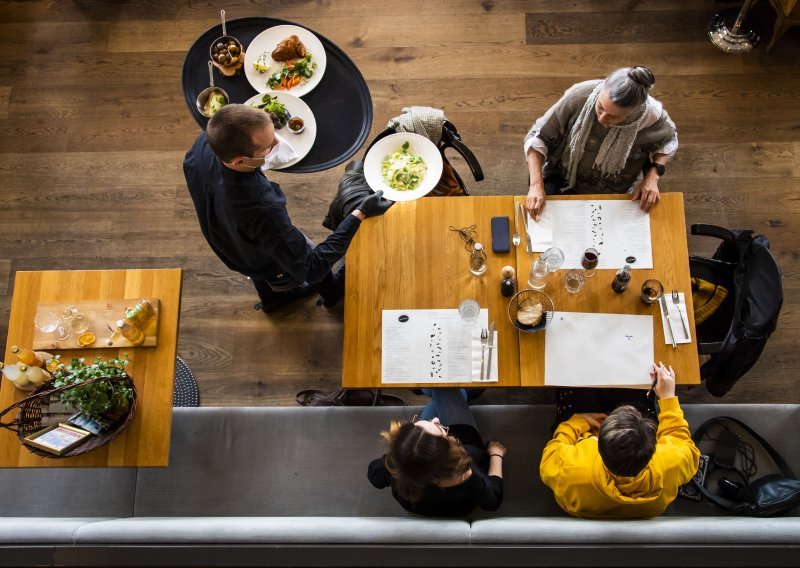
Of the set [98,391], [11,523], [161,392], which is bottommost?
[11,523]

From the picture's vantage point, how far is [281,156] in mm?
2178

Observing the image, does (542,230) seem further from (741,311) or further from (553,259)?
(741,311)

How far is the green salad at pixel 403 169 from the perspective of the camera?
7.64 feet

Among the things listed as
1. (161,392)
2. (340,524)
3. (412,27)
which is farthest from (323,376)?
(412,27)

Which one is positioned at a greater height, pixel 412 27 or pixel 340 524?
pixel 412 27

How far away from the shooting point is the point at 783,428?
2227mm

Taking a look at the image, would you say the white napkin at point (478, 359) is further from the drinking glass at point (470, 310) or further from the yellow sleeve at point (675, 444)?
the yellow sleeve at point (675, 444)

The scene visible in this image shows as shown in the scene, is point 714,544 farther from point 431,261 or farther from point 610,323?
point 431,261

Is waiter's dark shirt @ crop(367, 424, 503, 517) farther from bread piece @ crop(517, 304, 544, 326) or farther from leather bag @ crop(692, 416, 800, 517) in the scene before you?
leather bag @ crop(692, 416, 800, 517)

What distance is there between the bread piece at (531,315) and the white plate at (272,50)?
1237 mm

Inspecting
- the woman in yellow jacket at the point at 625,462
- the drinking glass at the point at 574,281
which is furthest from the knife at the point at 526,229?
the woman in yellow jacket at the point at 625,462

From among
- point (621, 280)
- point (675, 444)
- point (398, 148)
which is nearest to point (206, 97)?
point (398, 148)

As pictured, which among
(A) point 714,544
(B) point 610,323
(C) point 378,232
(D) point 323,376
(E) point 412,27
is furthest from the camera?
(E) point 412,27

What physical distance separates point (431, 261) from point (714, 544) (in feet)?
4.14
